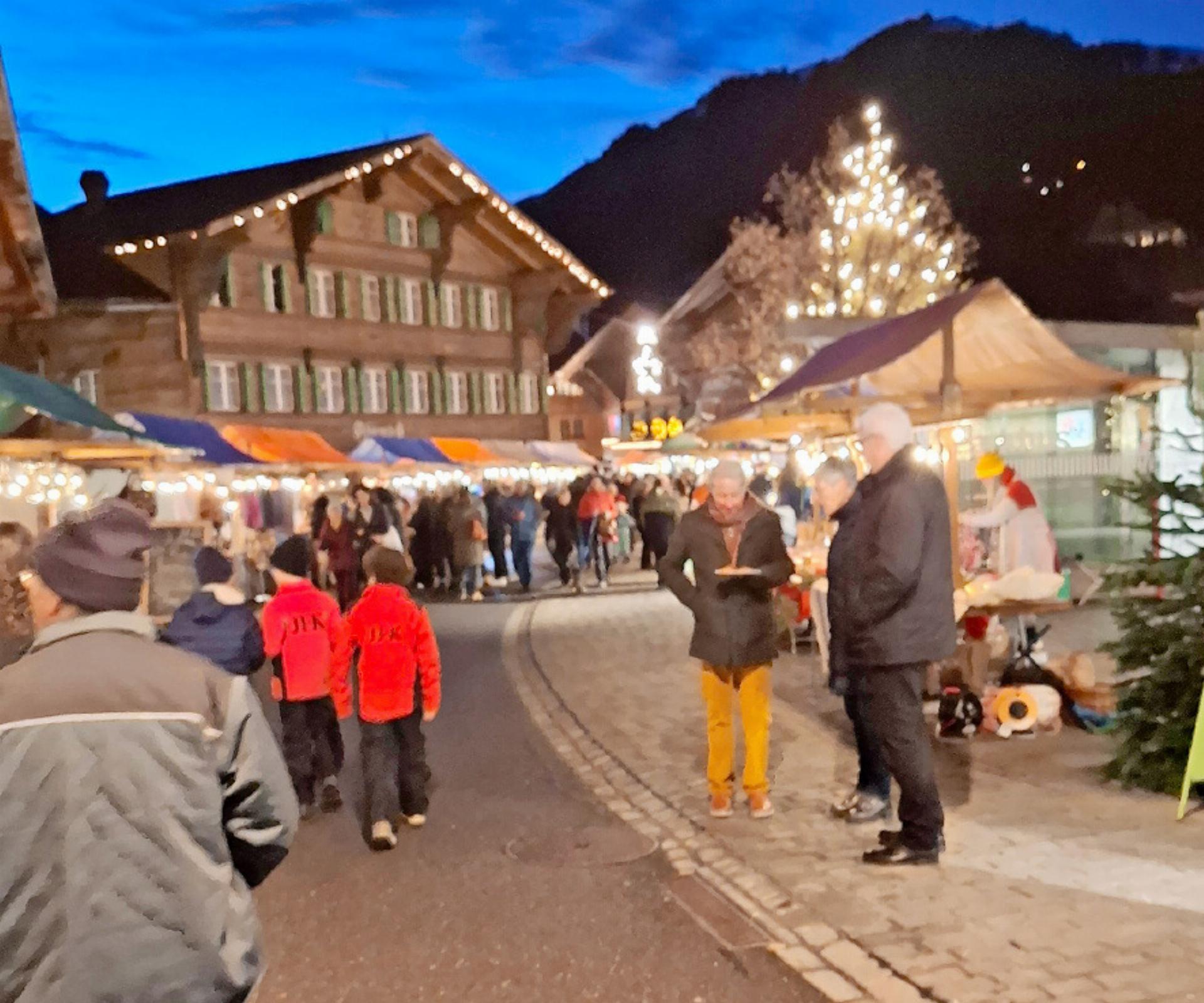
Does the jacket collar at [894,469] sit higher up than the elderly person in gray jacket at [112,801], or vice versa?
the jacket collar at [894,469]

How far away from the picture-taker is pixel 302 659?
251 inches

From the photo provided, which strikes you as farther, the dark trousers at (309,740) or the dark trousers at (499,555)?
the dark trousers at (499,555)

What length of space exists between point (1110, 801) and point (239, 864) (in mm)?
5081

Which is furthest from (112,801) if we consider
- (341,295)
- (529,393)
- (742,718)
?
(529,393)

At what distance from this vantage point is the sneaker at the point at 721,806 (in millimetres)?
6133

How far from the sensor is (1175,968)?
4.04m

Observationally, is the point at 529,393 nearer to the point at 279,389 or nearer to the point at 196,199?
the point at 279,389

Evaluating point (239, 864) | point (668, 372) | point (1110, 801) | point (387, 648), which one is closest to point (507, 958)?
point (387, 648)

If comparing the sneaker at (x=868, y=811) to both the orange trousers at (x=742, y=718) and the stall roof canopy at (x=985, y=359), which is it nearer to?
the orange trousers at (x=742, y=718)

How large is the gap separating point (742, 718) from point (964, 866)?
137 cm

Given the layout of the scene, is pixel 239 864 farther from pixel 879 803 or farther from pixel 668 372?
pixel 668 372

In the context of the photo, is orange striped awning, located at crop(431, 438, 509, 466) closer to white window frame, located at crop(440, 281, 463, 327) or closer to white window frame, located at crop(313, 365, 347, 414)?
white window frame, located at crop(313, 365, 347, 414)

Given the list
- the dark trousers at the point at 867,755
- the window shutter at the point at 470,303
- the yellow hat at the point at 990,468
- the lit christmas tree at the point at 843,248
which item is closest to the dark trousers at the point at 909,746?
the dark trousers at the point at 867,755

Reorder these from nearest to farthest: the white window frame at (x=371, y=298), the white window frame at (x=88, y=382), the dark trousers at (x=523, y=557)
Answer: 1. the dark trousers at (x=523, y=557)
2. the white window frame at (x=88, y=382)
3. the white window frame at (x=371, y=298)
